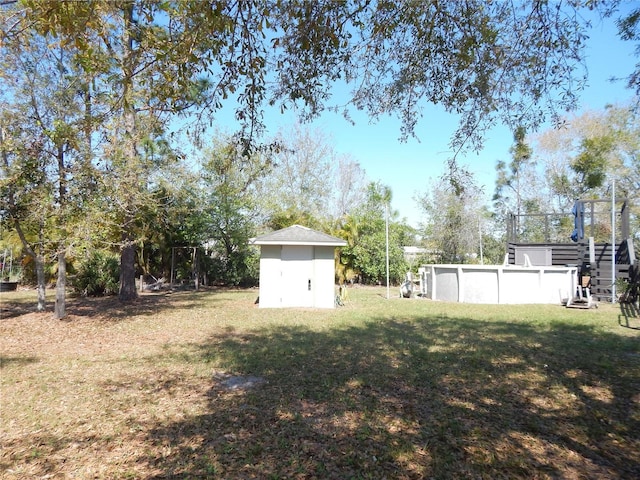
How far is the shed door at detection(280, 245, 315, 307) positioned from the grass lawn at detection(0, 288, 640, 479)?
412cm

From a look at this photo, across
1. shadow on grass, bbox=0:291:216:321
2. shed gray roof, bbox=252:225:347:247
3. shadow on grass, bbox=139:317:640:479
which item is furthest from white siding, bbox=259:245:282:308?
shadow on grass, bbox=139:317:640:479

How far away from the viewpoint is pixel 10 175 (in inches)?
378

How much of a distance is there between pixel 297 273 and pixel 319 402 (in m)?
9.55

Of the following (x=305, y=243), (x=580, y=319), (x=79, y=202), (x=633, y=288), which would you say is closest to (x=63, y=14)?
(x=79, y=202)

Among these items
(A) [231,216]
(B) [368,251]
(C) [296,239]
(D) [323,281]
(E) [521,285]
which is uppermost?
(A) [231,216]

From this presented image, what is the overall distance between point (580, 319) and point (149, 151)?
13.9m

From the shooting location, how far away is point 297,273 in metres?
14.7

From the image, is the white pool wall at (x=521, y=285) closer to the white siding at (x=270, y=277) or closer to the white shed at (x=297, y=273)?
the white shed at (x=297, y=273)

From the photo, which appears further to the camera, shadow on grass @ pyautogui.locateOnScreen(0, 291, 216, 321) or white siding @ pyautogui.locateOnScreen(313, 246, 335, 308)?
white siding @ pyautogui.locateOnScreen(313, 246, 335, 308)

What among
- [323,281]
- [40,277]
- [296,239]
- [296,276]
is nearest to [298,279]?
[296,276]

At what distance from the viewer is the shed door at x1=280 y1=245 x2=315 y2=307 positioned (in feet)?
47.8

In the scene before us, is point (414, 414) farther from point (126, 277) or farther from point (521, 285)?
point (126, 277)

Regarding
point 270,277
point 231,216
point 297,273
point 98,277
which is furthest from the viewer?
point 231,216

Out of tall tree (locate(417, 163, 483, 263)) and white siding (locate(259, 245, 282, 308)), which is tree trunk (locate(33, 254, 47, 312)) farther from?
tall tree (locate(417, 163, 483, 263))
